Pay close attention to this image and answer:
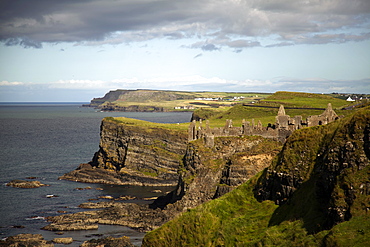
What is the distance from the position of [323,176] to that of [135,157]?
9801 cm

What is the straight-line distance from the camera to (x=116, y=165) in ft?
413

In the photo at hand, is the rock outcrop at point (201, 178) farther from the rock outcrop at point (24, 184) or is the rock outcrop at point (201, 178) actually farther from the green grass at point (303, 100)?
the green grass at point (303, 100)

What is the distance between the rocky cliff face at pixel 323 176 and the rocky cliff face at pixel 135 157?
80.9 meters

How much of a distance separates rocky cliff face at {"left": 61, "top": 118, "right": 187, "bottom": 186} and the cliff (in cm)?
7641

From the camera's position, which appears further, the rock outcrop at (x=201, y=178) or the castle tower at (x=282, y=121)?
the castle tower at (x=282, y=121)

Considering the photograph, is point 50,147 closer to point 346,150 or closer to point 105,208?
point 105,208

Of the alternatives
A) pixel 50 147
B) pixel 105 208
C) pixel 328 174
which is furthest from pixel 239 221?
pixel 50 147

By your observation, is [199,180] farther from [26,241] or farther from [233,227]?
[233,227]

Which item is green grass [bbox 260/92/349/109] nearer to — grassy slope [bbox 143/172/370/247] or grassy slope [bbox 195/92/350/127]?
grassy slope [bbox 195/92/350/127]

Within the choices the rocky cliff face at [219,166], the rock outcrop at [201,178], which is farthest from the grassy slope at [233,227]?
the rocky cliff face at [219,166]

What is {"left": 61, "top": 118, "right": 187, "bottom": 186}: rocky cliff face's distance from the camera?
117250 millimetres

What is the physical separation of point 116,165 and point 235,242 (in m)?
95.1

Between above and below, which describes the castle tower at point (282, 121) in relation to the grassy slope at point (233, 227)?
above

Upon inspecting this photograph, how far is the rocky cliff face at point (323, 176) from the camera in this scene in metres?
25.5
